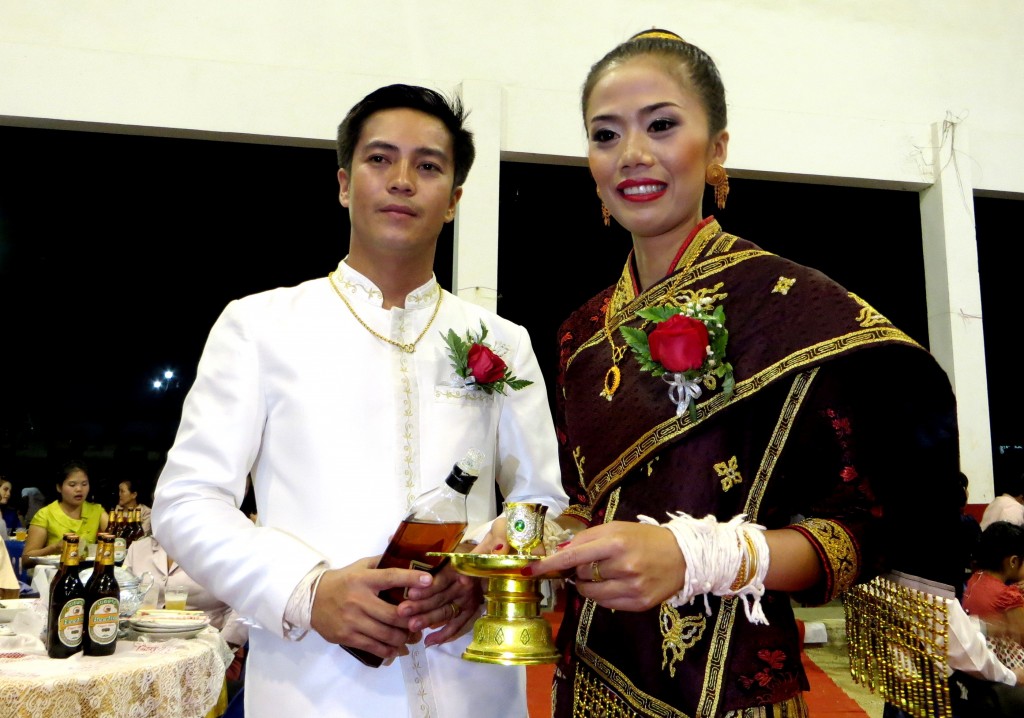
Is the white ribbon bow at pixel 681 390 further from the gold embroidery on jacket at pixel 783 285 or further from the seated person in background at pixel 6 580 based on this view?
the seated person in background at pixel 6 580

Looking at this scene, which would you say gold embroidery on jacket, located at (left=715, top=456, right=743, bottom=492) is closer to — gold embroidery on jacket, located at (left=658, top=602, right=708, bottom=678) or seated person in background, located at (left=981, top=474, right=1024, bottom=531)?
gold embroidery on jacket, located at (left=658, top=602, right=708, bottom=678)

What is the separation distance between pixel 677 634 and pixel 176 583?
12.5 feet

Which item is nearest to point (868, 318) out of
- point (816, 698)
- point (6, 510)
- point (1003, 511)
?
point (816, 698)

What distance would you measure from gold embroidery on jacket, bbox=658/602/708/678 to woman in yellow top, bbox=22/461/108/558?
5.92 meters

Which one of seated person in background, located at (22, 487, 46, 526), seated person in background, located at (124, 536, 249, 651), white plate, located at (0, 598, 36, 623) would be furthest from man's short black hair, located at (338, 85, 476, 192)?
seated person in background, located at (22, 487, 46, 526)

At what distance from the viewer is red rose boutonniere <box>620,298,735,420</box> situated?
1.47m

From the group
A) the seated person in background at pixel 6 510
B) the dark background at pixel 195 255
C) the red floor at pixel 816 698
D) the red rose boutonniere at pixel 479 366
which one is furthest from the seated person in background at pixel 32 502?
the red rose boutonniere at pixel 479 366

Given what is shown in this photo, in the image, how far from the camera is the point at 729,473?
58.8 inches

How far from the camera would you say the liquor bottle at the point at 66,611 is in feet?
10.3

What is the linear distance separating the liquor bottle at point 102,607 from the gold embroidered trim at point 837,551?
268 cm

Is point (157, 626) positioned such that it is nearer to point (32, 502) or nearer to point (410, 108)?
point (410, 108)

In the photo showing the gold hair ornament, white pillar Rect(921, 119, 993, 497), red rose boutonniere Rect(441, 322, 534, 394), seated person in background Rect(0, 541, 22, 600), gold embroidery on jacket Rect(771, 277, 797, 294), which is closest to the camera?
gold embroidery on jacket Rect(771, 277, 797, 294)

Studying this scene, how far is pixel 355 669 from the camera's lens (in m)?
1.72

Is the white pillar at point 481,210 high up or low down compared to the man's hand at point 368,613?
up
